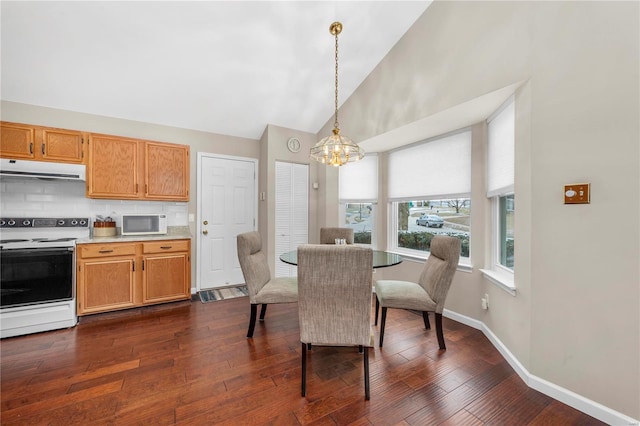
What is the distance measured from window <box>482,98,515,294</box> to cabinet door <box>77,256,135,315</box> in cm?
398

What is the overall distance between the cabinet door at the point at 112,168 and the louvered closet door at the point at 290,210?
1914mm

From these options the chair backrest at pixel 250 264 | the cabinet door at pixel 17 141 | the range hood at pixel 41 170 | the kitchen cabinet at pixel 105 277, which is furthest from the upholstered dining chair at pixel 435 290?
the cabinet door at pixel 17 141

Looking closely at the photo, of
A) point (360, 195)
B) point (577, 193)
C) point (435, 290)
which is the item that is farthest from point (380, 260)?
point (360, 195)

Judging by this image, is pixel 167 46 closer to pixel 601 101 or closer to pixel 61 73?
pixel 61 73

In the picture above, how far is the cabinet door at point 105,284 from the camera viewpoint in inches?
111

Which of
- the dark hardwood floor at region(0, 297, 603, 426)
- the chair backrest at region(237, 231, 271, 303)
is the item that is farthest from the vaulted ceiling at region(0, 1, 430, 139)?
the dark hardwood floor at region(0, 297, 603, 426)

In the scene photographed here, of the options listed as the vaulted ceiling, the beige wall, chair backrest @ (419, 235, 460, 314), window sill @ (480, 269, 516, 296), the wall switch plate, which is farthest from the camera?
the vaulted ceiling

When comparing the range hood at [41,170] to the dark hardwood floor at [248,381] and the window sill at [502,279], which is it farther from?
the window sill at [502,279]

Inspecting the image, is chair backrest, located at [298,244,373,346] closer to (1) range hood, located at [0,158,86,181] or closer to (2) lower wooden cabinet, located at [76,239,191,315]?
(2) lower wooden cabinet, located at [76,239,191,315]

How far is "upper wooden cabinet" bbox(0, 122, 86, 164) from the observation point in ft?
8.93

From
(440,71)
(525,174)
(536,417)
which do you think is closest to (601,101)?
(525,174)

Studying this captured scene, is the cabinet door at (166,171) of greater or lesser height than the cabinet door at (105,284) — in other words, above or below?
above

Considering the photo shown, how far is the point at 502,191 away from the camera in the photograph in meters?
2.33

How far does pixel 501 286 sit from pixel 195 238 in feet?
12.6
